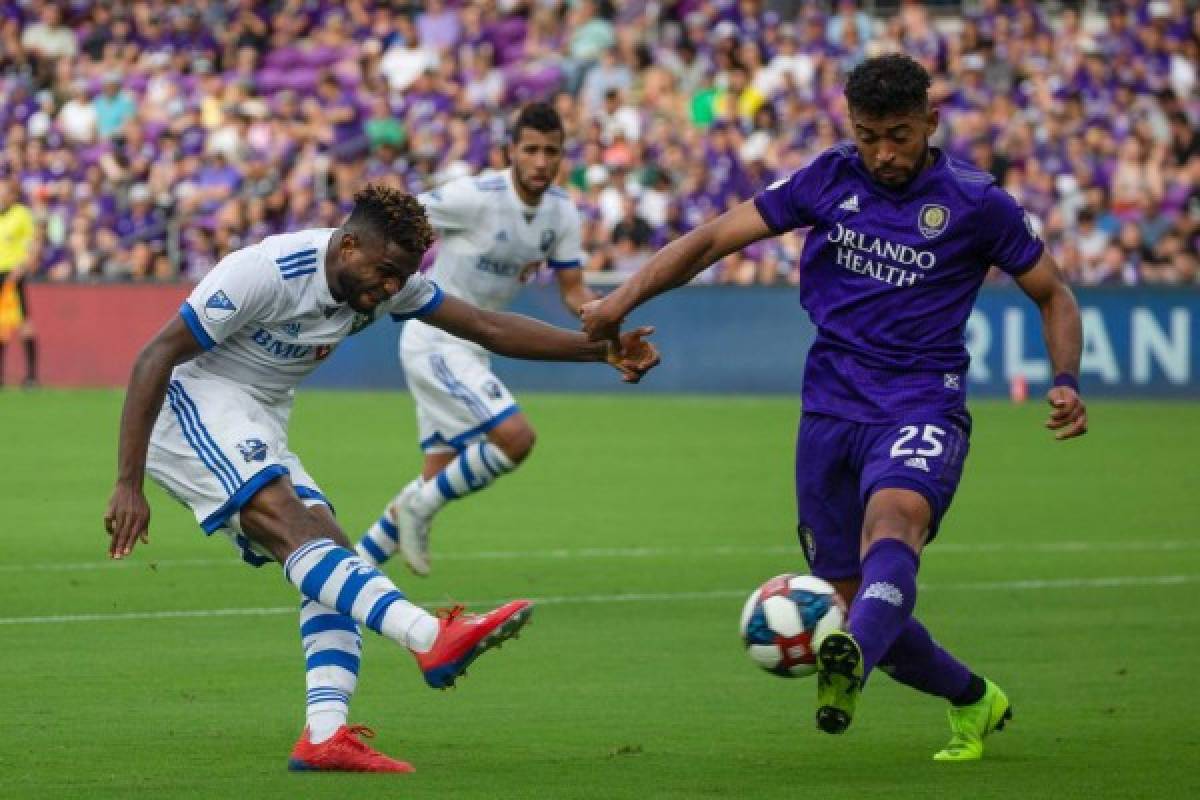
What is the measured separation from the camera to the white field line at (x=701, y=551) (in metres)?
14.9

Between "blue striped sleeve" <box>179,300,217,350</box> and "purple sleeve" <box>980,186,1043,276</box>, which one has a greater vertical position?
"purple sleeve" <box>980,186,1043,276</box>

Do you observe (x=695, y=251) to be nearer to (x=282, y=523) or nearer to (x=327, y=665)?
(x=282, y=523)

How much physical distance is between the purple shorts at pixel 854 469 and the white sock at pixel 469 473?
19.1 ft

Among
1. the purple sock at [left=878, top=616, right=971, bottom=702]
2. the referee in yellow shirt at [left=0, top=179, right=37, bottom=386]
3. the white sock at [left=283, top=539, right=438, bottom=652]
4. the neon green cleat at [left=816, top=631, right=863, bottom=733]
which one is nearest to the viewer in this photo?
the neon green cleat at [left=816, top=631, right=863, bottom=733]

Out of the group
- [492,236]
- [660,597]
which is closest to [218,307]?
[660,597]

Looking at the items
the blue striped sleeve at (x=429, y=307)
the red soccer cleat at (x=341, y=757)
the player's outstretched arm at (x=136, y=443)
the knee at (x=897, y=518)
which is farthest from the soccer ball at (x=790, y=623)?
the player's outstretched arm at (x=136, y=443)

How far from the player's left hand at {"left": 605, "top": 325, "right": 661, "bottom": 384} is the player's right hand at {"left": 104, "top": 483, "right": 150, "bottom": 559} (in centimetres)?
196

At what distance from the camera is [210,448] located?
8359mm

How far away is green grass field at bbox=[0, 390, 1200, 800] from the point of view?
8.16 meters

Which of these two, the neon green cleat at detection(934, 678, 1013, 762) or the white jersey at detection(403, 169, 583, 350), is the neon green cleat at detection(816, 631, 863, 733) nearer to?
the neon green cleat at detection(934, 678, 1013, 762)

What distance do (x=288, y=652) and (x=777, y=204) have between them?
3750 mm

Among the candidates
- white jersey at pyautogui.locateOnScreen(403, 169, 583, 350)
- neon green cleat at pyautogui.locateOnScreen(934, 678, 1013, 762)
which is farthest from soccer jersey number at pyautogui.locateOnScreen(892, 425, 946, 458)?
white jersey at pyautogui.locateOnScreen(403, 169, 583, 350)

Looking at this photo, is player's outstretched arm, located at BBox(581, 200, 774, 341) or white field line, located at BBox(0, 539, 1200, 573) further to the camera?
white field line, located at BBox(0, 539, 1200, 573)

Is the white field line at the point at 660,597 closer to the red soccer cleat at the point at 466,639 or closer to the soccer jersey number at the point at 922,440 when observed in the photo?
the red soccer cleat at the point at 466,639
